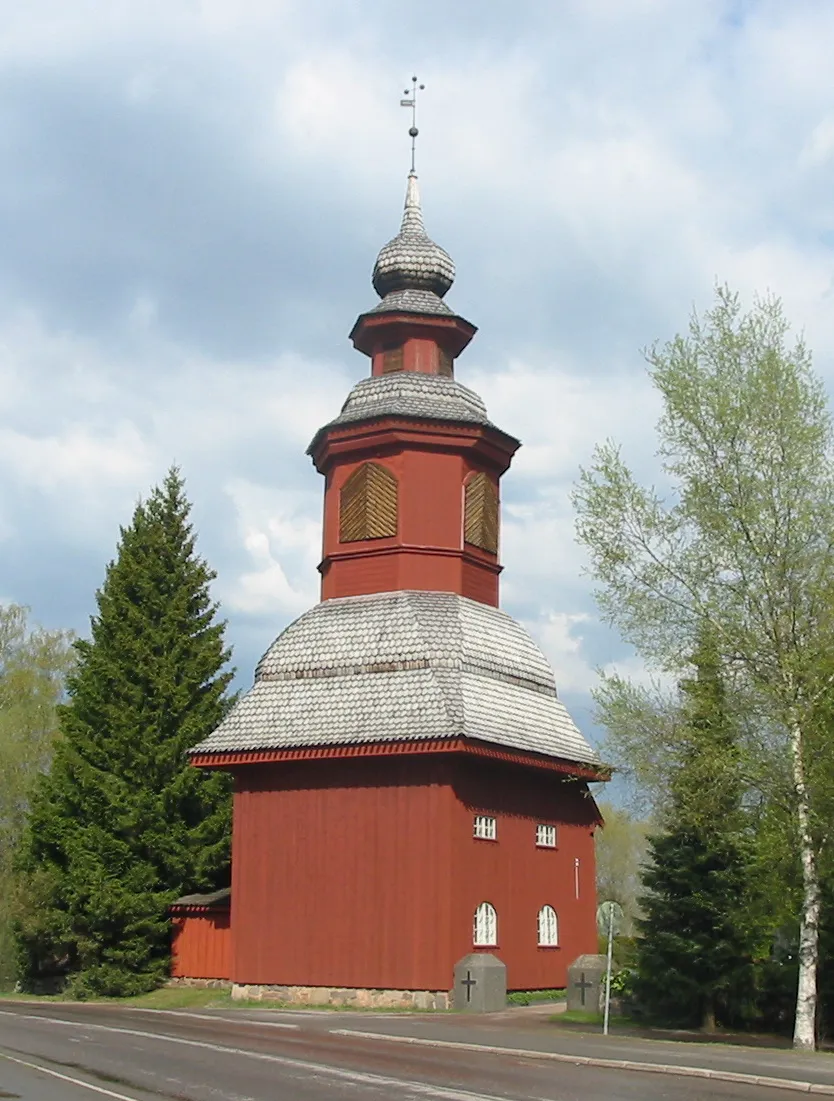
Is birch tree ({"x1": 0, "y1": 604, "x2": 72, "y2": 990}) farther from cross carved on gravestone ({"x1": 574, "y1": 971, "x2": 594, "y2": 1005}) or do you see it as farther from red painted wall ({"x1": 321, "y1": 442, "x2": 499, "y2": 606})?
cross carved on gravestone ({"x1": 574, "y1": 971, "x2": 594, "y2": 1005})

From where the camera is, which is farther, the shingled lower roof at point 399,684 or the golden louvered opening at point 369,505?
the golden louvered opening at point 369,505

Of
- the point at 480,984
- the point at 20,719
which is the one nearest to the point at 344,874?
the point at 480,984

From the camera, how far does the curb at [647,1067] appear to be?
14102mm

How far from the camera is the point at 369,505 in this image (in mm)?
30781

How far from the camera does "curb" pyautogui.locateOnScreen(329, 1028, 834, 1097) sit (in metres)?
14.1

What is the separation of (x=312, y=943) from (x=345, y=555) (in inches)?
348

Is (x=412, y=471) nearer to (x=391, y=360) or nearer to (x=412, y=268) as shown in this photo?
(x=391, y=360)

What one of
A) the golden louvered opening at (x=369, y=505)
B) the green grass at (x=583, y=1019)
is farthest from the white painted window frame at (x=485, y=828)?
the golden louvered opening at (x=369, y=505)

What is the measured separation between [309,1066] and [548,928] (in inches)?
593

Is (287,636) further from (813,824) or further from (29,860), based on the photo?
(813,824)

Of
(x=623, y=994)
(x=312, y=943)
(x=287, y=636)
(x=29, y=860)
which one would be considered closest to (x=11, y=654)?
(x=29, y=860)

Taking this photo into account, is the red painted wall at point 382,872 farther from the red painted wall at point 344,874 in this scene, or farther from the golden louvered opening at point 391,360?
the golden louvered opening at point 391,360

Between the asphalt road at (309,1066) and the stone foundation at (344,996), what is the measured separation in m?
3.28

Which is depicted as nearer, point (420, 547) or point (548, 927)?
point (548, 927)
